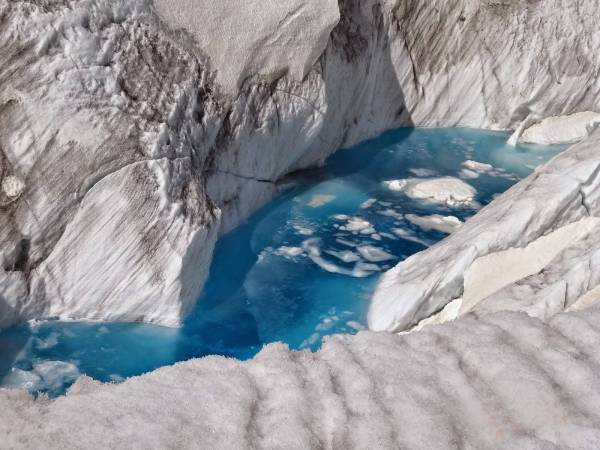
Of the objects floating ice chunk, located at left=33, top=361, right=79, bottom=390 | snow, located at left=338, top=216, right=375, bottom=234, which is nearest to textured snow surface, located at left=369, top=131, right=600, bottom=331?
snow, located at left=338, top=216, right=375, bottom=234

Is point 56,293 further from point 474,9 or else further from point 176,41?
point 474,9

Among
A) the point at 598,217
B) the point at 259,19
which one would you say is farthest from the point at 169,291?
the point at 598,217

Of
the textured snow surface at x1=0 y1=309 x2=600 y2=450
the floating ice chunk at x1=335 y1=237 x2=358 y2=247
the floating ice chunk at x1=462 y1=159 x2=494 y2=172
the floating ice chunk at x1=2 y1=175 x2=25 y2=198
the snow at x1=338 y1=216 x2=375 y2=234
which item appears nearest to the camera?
the textured snow surface at x1=0 y1=309 x2=600 y2=450

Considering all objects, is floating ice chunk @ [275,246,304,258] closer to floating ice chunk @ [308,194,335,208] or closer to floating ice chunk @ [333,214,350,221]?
floating ice chunk @ [333,214,350,221]

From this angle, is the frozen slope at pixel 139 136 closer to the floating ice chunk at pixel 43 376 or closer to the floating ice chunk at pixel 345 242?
the floating ice chunk at pixel 43 376

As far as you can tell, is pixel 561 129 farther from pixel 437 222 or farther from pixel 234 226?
pixel 234 226

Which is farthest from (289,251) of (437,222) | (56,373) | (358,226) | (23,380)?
(23,380)
